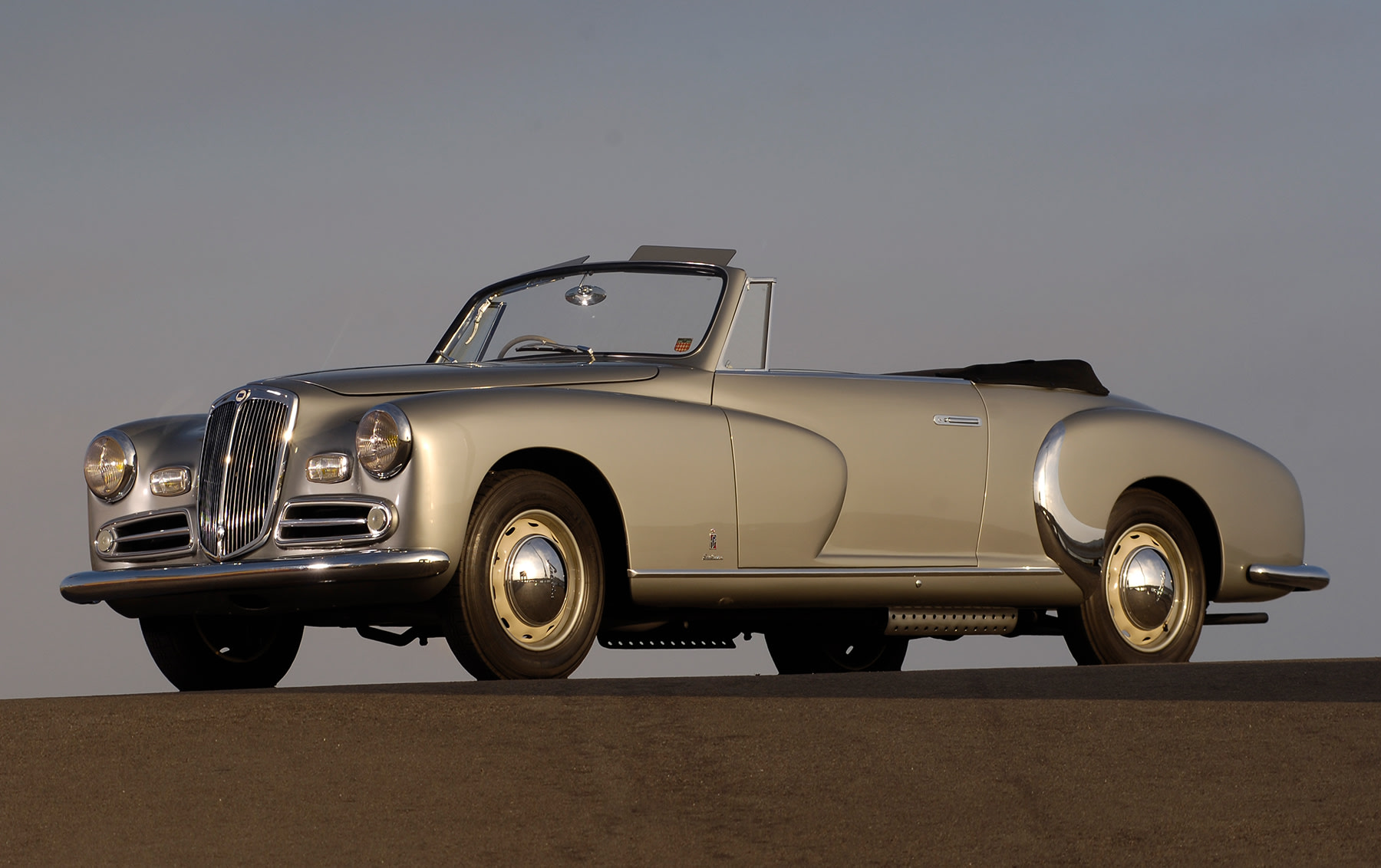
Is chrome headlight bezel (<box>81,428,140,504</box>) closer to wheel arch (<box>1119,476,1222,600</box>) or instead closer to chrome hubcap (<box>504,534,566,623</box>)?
chrome hubcap (<box>504,534,566,623</box>)

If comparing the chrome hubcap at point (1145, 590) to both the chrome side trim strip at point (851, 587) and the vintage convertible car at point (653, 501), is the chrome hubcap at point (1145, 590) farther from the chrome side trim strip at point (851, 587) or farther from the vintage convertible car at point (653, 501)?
the chrome side trim strip at point (851, 587)

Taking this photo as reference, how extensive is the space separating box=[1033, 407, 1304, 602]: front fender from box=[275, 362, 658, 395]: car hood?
217cm

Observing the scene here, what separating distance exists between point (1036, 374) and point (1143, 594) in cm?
120

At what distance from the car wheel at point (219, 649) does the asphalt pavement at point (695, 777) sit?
203 centimetres

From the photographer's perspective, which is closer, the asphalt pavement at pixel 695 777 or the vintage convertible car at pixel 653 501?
the asphalt pavement at pixel 695 777

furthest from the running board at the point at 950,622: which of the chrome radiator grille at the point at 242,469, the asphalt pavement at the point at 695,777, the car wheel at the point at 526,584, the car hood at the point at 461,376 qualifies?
the chrome radiator grille at the point at 242,469

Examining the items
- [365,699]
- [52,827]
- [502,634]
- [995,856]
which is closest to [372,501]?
[502,634]

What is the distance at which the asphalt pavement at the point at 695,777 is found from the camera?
12.0 feet

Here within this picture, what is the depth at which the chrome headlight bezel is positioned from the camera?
7059 millimetres

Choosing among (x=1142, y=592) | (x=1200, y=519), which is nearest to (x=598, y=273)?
(x=1142, y=592)

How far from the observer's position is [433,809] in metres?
3.90

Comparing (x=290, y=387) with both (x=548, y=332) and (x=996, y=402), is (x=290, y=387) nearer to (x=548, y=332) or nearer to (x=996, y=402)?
(x=548, y=332)

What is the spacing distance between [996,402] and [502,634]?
9.82ft

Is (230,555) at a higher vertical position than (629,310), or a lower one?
lower
